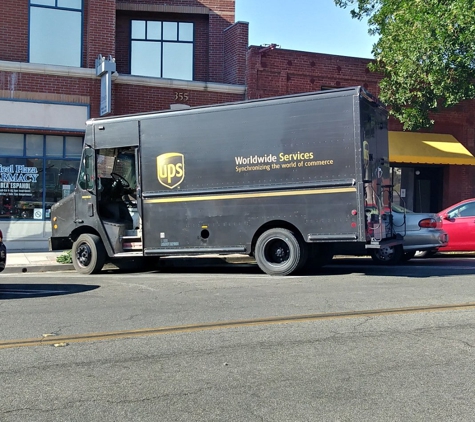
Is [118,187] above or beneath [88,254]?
above

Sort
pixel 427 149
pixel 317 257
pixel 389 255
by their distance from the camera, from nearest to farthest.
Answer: pixel 317 257
pixel 389 255
pixel 427 149

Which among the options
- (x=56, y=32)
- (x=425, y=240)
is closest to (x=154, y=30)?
(x=56, y=32)

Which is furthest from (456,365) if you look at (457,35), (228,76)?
(228,76)

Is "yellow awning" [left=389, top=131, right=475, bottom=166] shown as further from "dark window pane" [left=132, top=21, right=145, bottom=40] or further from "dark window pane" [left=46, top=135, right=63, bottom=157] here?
"dark window pane" [left=46, top=135, right=63, bottom=157]

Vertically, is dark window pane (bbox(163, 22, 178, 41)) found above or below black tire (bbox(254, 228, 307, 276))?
above

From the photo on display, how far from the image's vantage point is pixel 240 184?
12328 millimetres

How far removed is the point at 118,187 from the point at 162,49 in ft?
28.9

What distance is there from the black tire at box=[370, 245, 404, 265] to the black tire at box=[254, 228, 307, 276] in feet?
8.70

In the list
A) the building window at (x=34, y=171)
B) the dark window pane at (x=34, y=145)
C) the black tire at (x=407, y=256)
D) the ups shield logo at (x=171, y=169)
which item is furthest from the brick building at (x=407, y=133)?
the ups shield logo at (x=171, y=169)

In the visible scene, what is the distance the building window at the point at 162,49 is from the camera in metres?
21.2

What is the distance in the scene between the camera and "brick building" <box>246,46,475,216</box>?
20.9 meters

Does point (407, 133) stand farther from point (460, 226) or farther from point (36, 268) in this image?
point (36, 268)

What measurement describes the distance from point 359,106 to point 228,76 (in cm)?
1067

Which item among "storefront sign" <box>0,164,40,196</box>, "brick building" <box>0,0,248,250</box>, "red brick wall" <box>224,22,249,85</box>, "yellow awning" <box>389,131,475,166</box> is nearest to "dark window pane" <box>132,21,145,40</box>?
"brick building" <box>0,0,248,250</box>
